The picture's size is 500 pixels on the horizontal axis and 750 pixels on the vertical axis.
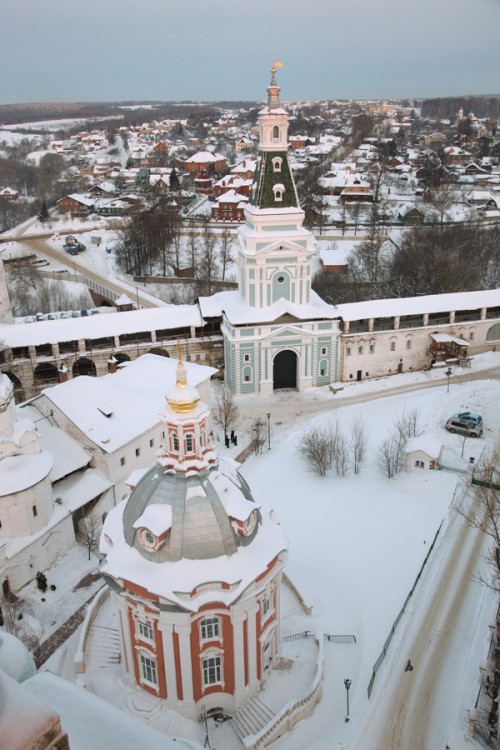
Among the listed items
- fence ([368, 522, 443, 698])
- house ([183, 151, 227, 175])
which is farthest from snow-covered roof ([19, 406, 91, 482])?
house ([183, 151, 227, 175])

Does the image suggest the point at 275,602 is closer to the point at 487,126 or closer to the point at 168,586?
the point at 168,586

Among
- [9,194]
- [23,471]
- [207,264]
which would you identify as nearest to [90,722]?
[23,471]

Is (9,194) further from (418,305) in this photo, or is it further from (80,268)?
(418,305)

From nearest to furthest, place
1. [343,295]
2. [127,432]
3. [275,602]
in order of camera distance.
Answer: [275,602] < [127,432] < [343,295]

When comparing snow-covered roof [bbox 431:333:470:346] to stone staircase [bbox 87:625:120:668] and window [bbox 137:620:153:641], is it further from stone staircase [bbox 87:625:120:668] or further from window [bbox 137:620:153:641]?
window [bbox 137:620:153:641]

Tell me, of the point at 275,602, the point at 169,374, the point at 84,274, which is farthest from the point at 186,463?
the point at 84,274

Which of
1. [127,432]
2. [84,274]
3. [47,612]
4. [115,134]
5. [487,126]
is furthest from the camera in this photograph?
[115,134]
